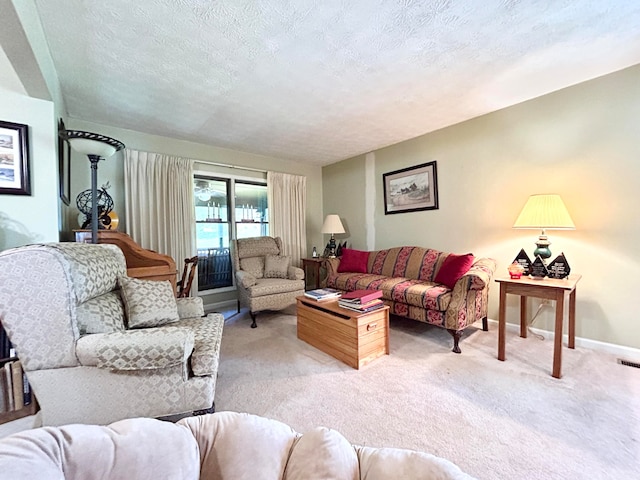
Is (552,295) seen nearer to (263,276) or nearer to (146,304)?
(146,304)

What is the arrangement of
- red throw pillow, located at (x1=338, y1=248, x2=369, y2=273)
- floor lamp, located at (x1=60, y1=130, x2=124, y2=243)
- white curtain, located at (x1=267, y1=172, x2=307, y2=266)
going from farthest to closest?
white curtain, located at (x1=267, y1=172, x2=307, y2=266), red throw pillow, located at (x1=338, y1=248, x2=369, y2=273), floor lamp, located at (x1=60, y1=130, x2=124, y2=243)

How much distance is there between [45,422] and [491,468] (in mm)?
2090

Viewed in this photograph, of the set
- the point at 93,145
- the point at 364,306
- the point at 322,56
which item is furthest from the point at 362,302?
the point at 93,145

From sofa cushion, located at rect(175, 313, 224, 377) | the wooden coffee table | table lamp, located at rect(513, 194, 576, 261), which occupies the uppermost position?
table lamp, located at rect(513, 194, 576, 261)

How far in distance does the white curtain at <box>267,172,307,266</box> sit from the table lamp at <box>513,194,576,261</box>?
323 centimetres

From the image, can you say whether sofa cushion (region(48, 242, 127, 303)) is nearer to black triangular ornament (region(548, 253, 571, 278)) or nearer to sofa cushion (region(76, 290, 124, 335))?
sofa cushion (region(76, 290, 124, 335))

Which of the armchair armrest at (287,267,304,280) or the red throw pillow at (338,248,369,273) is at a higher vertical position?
the red throw pillow at (338,248,369,273)

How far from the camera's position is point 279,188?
4.56 m

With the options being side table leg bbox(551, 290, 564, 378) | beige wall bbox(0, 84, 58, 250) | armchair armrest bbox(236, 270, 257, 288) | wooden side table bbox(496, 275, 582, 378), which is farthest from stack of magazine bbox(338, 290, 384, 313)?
beige wall bbox(0, 84, 58, 250)

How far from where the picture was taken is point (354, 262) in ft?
13.0

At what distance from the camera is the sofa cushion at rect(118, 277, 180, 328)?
1.71 metres

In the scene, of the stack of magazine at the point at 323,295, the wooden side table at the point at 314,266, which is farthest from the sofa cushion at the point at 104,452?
the wooden side table at the point at 314,266

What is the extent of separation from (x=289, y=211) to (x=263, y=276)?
4.46ft

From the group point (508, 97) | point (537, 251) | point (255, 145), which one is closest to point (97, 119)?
point (255, 145)
